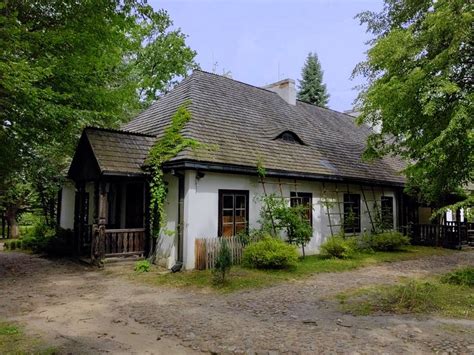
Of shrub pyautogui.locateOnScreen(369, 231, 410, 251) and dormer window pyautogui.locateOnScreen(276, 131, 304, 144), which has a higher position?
dormer window pyautogui.locateOnScreen(276, 131, 304, 144)

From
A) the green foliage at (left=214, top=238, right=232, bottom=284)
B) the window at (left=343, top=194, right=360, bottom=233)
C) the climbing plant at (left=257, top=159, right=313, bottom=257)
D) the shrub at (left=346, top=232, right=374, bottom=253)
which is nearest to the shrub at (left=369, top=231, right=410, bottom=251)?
the shrub at (left=346, top=232, right=374, bottom=253)

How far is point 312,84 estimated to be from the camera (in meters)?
40.8

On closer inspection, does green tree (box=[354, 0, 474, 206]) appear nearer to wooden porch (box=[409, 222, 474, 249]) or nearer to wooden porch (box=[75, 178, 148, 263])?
wooden porch (box=[409, 222, 474, 249])

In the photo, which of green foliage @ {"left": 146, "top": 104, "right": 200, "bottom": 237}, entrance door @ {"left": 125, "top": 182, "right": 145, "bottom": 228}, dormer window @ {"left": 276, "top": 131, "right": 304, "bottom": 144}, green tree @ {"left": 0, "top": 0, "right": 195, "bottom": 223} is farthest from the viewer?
dormer window @ {"left": 276, "top": 131, "right": 304, "bottom": 144}

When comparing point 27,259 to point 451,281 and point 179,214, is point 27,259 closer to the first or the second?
point 179,214

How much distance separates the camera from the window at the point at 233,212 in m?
11.8

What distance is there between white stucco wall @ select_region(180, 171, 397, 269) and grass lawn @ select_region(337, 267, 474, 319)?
14.5ft

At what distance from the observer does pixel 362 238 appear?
15.8 metres

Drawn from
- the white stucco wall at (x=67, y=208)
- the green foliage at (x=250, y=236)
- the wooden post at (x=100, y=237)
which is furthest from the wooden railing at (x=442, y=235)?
the white stucco wall at (x=67, y=208)

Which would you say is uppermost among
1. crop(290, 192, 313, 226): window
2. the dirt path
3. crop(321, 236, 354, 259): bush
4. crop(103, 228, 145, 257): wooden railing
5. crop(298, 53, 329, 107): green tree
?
crop(298, 53, 329, 107): green tree

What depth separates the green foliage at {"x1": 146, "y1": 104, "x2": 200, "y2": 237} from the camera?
11336 millimetres

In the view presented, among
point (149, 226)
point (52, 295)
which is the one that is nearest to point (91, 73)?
point (149, 226)

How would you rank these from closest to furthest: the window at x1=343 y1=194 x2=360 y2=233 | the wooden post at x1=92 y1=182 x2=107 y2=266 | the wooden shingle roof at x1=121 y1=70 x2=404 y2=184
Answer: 1. the wooden post at x1=92 y1=182 x2=107 y2=266
2. the wooden shingle roof at x1=121 y1=70 x2=404 y2=184
3. the window at x1=343 y1=194 x2=360 y2=233

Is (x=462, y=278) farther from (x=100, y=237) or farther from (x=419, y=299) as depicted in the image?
(x=100, y=237)
